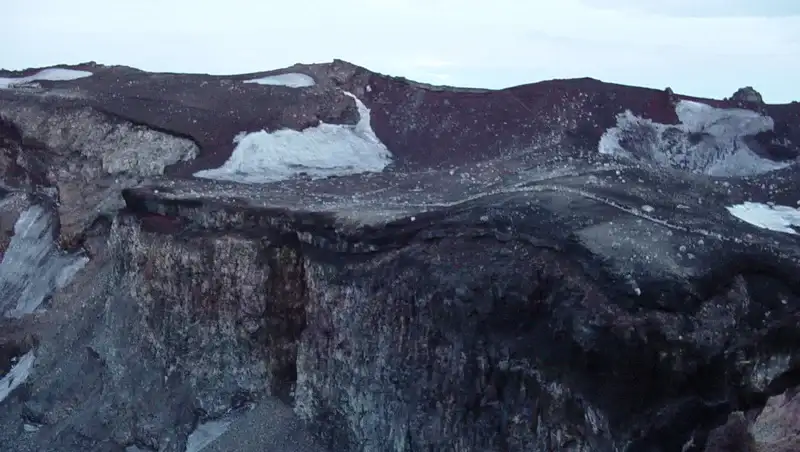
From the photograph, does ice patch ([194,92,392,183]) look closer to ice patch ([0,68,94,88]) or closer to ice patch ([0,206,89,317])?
ice patch ([0,206,89,317])

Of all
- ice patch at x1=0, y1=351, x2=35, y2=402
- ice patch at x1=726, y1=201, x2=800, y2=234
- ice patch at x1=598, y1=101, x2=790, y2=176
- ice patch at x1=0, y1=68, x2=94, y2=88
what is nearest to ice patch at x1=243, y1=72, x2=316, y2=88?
ice patch at x1=0, y1=68, x2=94, y2=88

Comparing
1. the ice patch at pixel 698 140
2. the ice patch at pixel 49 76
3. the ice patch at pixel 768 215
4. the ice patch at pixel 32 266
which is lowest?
the ice patch at pixel 32 266

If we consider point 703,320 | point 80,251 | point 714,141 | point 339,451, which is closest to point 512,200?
point 703,320

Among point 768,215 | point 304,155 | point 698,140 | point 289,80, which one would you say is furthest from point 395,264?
point 698,140

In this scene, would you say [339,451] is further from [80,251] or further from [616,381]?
[80,251]

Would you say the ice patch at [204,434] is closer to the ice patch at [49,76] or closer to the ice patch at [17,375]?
the ice patch at [17,375]

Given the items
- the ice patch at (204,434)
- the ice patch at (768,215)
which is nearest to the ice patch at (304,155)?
the ice patch at (204,434)
